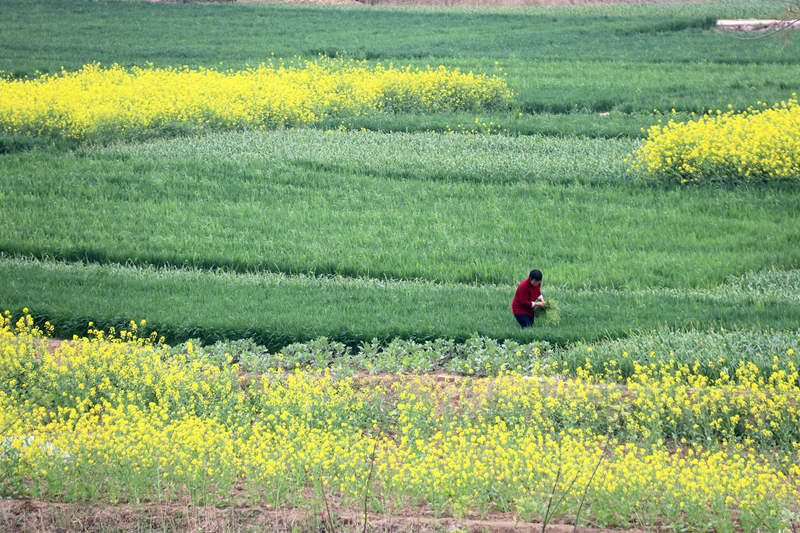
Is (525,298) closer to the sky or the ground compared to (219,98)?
closer to the ground

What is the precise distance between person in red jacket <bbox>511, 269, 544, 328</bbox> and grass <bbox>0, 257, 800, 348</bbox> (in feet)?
0.57

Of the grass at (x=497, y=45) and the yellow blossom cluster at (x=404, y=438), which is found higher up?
the grass at (x=497, y=45)

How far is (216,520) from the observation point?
18.2 ft

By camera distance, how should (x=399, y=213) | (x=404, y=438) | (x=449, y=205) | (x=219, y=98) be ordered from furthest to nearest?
(x=219, y=98) < (x=449, y=205) < (x=399, y=213) < (x=404, y=438)

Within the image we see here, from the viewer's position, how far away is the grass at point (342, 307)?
10125 mm

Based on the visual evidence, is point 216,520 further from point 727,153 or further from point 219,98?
point 219,98

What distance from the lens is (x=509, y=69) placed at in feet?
91.1

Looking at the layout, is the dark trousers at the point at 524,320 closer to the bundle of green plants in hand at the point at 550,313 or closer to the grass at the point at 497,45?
the bundle of green plants in hand at the point at 550,313

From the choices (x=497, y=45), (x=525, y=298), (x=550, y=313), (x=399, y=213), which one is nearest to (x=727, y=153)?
(x=399, y=213)

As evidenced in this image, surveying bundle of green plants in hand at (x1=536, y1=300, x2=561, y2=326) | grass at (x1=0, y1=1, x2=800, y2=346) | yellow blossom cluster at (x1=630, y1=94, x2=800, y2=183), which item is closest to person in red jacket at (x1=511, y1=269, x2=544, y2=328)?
bundle of green plants in hand at (x1=536, y1=300, x2=561, y2=326)

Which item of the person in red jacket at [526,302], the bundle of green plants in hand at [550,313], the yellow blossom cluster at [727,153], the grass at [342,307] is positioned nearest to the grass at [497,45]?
the yellow blossom cluster at [727,153]

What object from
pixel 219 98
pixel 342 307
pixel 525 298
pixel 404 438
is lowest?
pixel 342 307

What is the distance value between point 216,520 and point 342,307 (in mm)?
5634

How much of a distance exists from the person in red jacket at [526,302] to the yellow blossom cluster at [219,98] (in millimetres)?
13825
